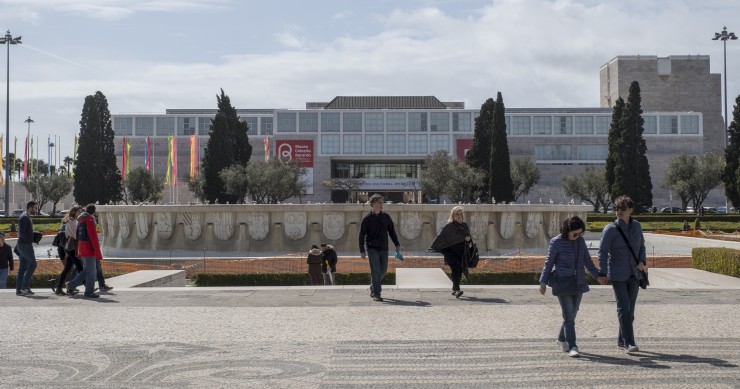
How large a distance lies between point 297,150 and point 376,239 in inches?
3162

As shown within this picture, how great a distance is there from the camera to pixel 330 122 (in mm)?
93312

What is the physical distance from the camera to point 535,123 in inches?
3816

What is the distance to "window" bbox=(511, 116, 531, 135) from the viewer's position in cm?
9656

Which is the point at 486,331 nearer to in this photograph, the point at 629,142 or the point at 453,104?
the point at 629,142

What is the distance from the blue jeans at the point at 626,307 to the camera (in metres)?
8.27

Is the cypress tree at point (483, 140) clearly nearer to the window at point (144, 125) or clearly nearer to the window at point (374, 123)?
the window at point (374, 123)

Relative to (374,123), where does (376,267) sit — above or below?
below

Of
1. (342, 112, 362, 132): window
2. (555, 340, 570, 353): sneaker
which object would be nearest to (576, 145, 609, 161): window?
(342, 112, 362, 132): window

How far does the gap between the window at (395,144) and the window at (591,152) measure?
65.7ft

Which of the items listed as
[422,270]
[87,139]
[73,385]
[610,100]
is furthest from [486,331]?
[610,100]

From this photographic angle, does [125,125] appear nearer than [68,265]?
No

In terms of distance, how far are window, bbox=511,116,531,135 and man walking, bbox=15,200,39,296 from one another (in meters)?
85.3

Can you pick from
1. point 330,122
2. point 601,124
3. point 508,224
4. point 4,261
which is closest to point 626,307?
point 4,261

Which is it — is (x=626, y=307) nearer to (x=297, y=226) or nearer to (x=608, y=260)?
(x=608, y=260)
